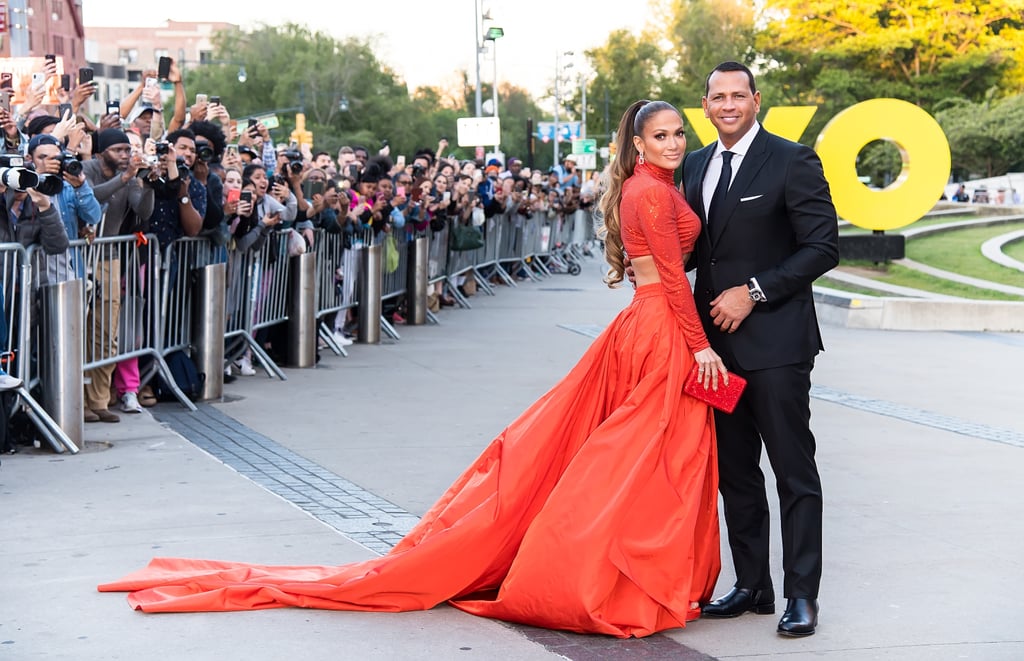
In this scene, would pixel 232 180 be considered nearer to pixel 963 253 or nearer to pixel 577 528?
pixel 577 528

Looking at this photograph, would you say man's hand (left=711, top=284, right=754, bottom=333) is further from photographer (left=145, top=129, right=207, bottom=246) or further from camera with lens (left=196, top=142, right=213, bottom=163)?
camera with lens (left=196, top=142, right=213, bottom=163)

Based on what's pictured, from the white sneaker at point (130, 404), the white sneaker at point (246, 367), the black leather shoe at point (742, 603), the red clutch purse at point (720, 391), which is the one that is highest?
the red clutch purse at point (720, 391)

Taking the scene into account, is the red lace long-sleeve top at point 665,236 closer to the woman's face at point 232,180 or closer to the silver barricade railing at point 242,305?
the woman's face at point 232,180

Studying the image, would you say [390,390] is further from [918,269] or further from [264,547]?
[918,269]

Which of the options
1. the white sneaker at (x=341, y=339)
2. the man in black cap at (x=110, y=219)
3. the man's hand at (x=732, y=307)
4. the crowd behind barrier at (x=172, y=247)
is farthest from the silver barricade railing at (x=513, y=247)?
the man's hand at (x=732, y=307)

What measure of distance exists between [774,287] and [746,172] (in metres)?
0.44

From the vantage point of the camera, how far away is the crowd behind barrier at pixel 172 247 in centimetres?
860

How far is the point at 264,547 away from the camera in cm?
637

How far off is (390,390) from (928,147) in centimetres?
1509

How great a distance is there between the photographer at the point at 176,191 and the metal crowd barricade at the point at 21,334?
4.99 feet

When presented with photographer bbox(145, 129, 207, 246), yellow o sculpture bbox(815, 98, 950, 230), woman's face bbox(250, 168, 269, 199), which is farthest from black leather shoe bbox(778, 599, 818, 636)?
yellow o sculpture bbox(815, 98, 950, 230)

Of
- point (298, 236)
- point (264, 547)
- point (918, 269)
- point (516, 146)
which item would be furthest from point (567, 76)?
point (264, 547)

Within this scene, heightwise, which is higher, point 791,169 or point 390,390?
point 791,169

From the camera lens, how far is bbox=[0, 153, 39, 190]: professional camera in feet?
25.8
